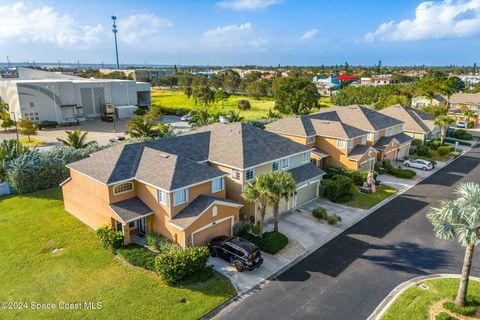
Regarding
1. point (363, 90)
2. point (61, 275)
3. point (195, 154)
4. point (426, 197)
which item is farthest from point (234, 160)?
point (363, 90)

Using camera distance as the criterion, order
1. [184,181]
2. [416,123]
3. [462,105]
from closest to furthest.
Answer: [184,181] → [416,123] → [462,105]

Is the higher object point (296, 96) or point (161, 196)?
point (296, 96)

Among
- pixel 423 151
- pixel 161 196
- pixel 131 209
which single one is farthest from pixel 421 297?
pixel 423 151

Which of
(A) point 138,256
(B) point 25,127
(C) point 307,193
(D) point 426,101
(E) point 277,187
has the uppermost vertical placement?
(D) point 426,101

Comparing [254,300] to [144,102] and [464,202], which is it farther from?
[144,102]

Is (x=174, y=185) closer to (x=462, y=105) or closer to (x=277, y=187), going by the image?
(x=277, y=187)

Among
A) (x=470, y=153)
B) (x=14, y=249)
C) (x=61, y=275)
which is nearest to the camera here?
(x=61, y=275)

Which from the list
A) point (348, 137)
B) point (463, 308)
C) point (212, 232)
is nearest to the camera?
point (463, 308)
